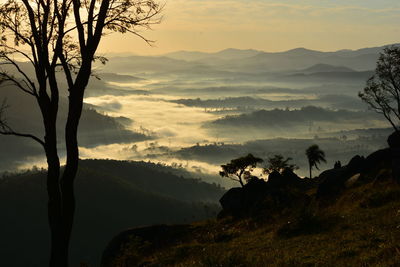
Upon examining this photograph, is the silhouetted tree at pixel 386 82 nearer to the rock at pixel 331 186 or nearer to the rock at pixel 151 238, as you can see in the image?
the rock at pixel 331 186

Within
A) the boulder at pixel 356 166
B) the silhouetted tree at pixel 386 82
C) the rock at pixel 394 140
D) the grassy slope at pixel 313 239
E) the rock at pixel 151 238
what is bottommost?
the rock at pixel 151 238

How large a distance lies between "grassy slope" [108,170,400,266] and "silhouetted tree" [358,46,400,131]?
99.3 ft

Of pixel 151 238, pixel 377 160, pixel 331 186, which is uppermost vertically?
pixel 377 160

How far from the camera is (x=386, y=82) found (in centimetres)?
5741

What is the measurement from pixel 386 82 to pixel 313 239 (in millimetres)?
47189

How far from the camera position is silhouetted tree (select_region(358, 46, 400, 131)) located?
54219 mm

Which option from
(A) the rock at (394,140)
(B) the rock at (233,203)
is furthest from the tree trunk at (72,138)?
(A) the rock at (394,140)

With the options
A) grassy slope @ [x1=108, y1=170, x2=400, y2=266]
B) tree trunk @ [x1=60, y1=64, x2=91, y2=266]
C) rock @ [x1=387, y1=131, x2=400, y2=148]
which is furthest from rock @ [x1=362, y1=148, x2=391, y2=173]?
tree trunk @ [x1=60, y1=64, x2=91, y2=266]

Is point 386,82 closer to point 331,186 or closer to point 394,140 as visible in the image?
point 394,140

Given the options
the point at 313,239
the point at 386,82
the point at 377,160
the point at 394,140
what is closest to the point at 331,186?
the point at 377,160

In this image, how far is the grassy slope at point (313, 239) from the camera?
43.6ft

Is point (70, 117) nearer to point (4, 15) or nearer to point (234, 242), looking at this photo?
point (4, 15)

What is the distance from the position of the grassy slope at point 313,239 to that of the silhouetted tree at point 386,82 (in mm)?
30256

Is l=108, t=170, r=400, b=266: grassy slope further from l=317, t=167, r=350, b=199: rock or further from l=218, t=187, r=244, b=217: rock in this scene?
l=218, t=187, r=244, b=217: rock
